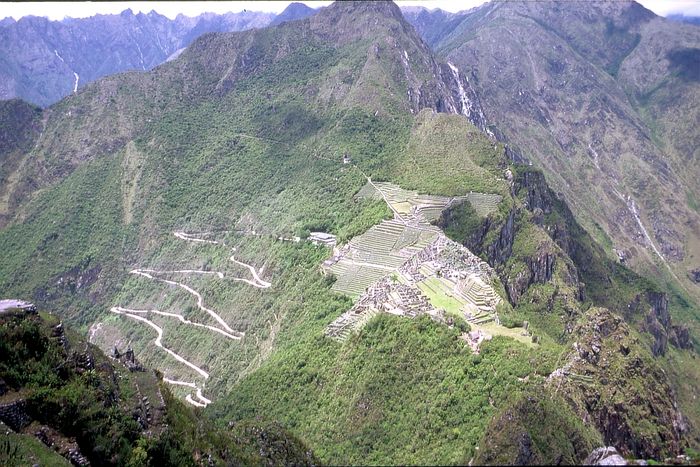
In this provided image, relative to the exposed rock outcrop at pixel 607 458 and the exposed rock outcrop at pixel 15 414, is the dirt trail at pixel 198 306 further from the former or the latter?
the exposed rock outcrop at pixel 607 458

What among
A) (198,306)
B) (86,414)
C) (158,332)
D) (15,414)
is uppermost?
(15,414)

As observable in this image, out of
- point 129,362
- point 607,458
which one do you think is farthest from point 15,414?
point 607,458

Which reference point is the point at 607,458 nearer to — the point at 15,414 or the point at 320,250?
the point at 15,414

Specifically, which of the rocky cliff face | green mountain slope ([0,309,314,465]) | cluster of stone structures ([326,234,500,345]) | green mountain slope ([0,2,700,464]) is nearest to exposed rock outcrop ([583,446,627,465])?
green mountain slope ([0,2,700,464])

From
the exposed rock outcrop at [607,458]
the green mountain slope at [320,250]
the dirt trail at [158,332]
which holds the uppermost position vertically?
the exposed rock outcrop at [607,458]

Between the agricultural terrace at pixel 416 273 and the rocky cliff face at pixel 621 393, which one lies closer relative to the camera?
the rocky cliff face at pixel 621 393

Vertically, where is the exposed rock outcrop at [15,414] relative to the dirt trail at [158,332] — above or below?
above

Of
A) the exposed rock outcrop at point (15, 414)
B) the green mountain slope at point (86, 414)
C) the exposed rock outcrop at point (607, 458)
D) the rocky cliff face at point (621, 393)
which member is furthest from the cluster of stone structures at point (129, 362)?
the exposed rock outcrop at point (607, 458)

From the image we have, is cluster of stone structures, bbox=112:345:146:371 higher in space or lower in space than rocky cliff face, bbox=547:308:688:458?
lower

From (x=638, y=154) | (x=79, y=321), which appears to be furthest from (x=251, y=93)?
(x=638, y=154)

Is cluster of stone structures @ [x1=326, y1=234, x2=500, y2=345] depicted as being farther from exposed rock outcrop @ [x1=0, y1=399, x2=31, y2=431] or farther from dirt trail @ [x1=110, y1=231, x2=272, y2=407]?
exposed rock outcrop @ [x1=0, y1=399, x2=31, y2=431]
